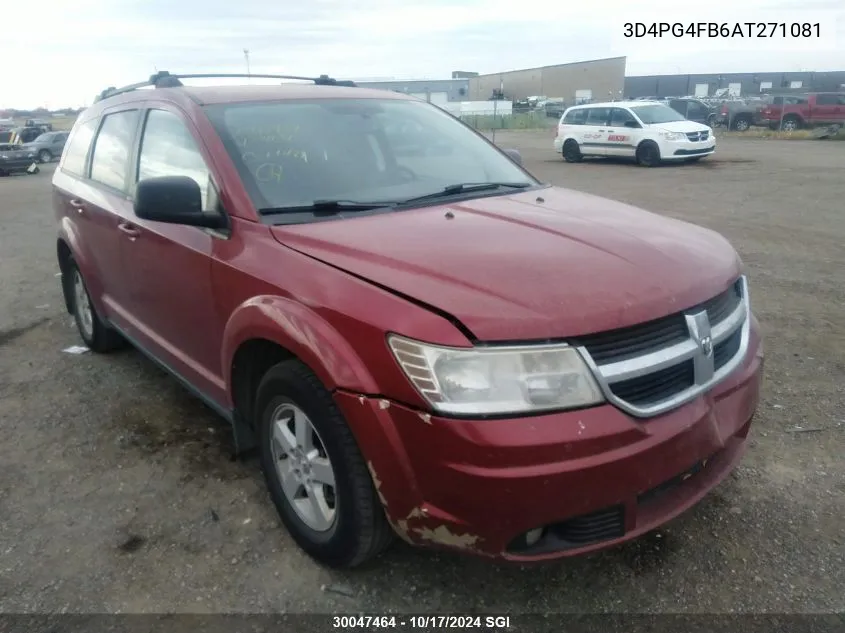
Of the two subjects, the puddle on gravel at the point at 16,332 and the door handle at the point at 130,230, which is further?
the puddle on gravel at the point at 16,332

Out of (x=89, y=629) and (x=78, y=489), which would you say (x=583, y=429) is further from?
(x=78, y=489)

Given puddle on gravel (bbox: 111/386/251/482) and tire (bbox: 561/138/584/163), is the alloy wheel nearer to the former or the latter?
puddle on gravel (bbox: 111/386/251/482)

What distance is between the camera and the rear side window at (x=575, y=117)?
20641mm

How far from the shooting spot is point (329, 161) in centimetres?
312

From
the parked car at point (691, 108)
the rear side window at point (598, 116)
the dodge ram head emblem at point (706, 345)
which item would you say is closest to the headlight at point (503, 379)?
the dodge ram head emblem at point (706, 345)

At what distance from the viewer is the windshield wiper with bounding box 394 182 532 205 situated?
3113mm

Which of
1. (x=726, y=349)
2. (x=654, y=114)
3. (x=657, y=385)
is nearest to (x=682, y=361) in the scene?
(x=657, y=385)

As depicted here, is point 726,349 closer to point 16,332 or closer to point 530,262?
point 530,262

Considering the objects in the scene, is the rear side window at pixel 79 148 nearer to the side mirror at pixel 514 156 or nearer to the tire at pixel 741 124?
the side mirror at pixel 514 156

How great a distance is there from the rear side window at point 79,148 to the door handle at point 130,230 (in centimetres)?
111

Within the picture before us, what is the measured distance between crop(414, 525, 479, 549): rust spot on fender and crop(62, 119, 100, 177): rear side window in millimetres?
3633

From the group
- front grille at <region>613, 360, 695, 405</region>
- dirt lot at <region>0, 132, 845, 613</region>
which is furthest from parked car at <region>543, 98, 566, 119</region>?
front grille at <region>613, 360, 695, 405</region>

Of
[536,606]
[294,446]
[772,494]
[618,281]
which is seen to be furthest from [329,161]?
[772,494]

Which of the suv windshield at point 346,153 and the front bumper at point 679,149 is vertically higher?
the suv windshield at point 346,153
